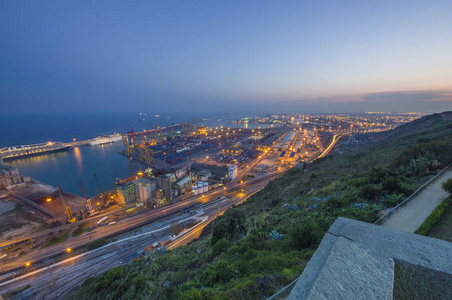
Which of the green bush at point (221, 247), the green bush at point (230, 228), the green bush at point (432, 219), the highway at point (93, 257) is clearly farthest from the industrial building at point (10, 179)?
the green bush at point (432, 219)

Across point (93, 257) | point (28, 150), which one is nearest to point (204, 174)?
point (93, 257)

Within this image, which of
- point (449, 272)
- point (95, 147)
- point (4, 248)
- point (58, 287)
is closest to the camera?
point (449, 272)

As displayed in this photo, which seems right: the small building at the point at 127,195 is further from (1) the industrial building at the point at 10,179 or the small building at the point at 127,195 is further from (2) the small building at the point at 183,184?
(1) the industrial building at the point at 10,179

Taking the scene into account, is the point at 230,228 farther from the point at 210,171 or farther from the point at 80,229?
the point at 210,171

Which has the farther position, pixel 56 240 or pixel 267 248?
pixel 56 240

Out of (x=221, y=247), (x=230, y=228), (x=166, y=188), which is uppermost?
(x=221, y=247)

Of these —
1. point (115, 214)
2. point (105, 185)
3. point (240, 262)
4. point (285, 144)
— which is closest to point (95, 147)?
point (105, 185)

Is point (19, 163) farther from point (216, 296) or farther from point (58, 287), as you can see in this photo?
point (216, 296)
